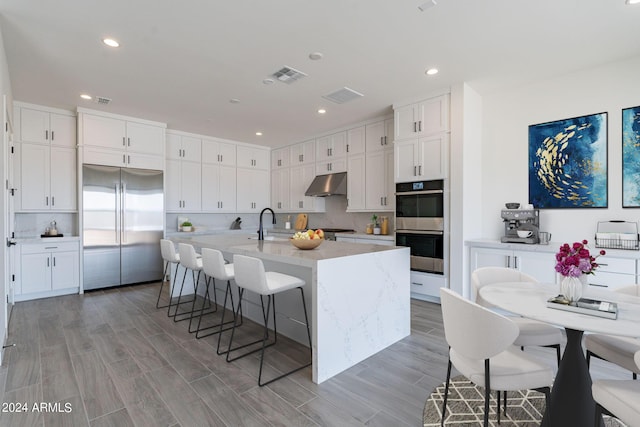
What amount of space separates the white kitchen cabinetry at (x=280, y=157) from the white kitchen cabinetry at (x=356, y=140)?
1.77 meters

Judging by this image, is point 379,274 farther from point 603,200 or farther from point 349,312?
point 603,200

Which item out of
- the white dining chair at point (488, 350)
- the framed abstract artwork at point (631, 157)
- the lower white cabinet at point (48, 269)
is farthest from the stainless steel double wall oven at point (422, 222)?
the lower white cabinet at point (48, 269)

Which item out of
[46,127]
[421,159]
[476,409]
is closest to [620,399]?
[476,409]

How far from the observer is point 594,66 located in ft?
11.0

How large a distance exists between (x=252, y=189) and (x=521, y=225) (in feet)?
17.1

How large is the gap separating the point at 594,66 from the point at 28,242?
725cm

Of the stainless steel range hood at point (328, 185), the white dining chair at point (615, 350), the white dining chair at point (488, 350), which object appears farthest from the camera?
the stainless steel range hood at point (328, 185)

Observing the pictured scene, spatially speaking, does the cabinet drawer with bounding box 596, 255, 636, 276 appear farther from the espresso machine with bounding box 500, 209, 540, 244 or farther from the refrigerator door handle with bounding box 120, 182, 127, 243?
the refrigerator door handle with bounding box 120, 182, 127, 243

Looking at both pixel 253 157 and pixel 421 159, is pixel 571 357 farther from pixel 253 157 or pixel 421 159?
pixel 253 157

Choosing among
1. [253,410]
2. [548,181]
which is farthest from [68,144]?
[548,181]

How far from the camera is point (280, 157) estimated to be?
717 centimetres

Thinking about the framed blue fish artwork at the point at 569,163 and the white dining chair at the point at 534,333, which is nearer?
the white dining chair at the point at 534,333

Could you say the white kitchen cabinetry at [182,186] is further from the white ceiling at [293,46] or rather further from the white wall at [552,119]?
the white wall at [552,119]

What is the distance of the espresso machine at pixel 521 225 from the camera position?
3533mm
